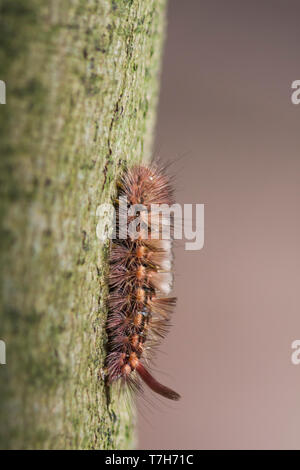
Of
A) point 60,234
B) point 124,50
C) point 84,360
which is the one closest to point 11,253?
point 60,234

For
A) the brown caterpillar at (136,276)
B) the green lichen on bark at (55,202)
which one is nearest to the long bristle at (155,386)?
the brown caterpillar at (136,276)

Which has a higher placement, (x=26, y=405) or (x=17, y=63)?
(x=17, y=63)

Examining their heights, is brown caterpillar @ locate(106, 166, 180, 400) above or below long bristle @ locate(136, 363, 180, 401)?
above

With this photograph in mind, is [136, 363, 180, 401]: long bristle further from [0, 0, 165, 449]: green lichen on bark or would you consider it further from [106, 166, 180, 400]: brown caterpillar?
[0, 0, 165, 449]: green lichen on bark

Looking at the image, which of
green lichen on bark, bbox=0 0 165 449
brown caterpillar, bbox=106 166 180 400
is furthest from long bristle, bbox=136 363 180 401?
green lichen on bark, bbox=0 0 165 449

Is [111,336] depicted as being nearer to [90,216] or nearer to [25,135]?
[90,216]

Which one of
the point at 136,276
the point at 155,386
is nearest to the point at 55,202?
the point at 136,276
